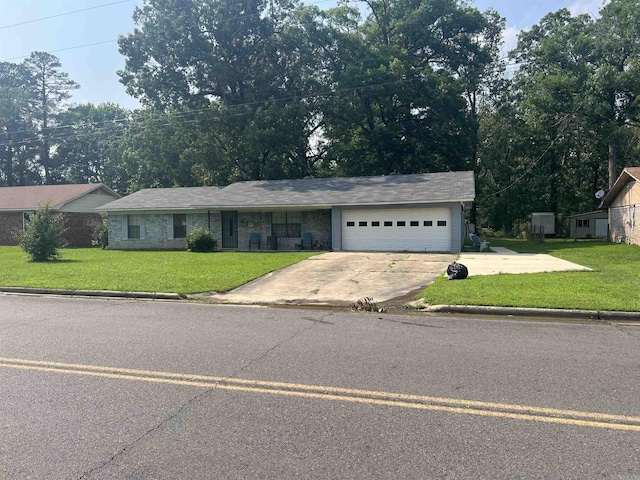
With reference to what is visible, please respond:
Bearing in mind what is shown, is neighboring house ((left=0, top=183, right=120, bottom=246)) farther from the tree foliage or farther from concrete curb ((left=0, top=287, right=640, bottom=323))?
concrete curb ((left=0, top=287, right=640, bottom=323))

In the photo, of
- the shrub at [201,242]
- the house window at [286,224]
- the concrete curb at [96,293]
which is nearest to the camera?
the concrete curb at [96,293]

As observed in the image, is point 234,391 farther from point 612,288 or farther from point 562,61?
point 562,61

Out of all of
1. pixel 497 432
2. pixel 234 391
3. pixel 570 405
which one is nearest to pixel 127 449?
pixel 234 391

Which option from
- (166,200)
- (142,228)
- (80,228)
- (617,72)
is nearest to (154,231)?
(142,228)

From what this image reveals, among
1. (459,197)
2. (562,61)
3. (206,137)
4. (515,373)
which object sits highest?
(562,61)

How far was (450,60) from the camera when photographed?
40.8 m

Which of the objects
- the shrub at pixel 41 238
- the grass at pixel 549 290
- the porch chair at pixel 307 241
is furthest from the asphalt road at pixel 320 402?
the porch chair at pixel 307 241

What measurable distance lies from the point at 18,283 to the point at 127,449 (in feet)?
38.7

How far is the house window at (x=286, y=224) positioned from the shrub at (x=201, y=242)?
338 centimetres

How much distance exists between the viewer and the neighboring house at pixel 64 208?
32.2 metres

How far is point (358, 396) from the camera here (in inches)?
173

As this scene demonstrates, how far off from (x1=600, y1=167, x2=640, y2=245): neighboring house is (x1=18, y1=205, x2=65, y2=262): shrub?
28787 millimetres

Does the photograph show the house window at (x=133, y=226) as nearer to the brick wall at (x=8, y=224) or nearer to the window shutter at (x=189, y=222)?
the window shutter at (x=189, y=222)

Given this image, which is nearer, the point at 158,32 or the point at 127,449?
the point at 127,449
